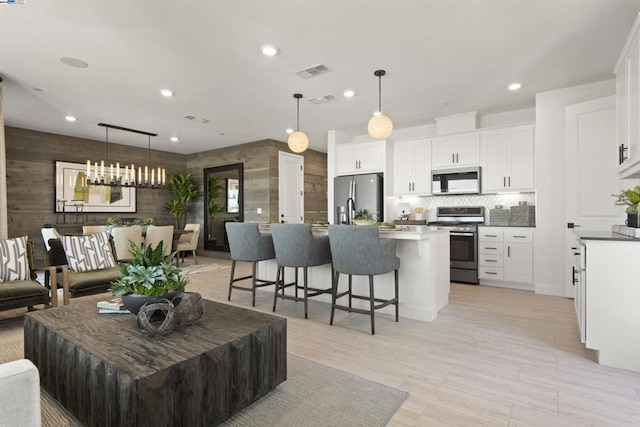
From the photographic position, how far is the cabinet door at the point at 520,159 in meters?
4.84

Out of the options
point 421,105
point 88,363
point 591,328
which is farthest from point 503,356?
point 421,105

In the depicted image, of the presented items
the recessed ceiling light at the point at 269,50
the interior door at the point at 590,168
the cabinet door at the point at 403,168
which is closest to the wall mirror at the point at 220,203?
the cabinet door at the point at 403,168

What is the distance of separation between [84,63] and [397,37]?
333cm

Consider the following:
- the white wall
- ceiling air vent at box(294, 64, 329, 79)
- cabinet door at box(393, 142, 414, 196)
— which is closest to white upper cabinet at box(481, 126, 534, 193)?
the white wall

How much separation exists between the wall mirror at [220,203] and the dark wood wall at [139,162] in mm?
211

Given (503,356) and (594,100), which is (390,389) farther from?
(594,100)

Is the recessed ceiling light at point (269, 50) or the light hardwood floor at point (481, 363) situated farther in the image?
the recessed ceiling light at point (269, 50)

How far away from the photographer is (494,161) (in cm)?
513

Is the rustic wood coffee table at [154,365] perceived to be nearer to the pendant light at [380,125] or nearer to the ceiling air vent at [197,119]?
the pendant light at [380,125]

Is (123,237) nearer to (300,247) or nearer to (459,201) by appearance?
(300,247)

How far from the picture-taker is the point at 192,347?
163 cm

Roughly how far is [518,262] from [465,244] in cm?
74

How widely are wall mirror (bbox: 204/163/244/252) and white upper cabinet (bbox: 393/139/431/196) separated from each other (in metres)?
3.87

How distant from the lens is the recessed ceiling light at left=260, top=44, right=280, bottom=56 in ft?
10.7
